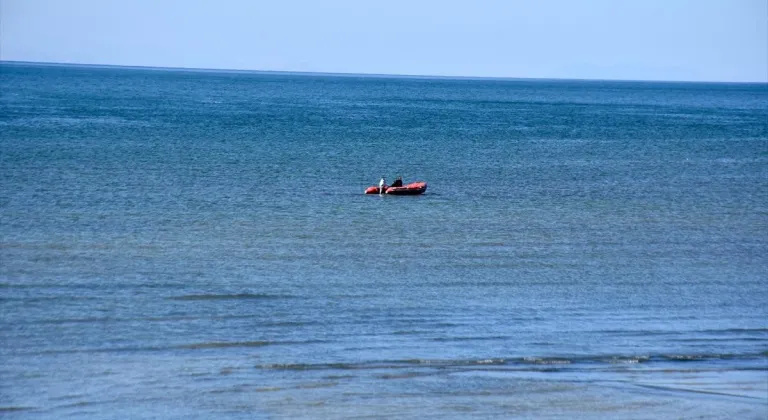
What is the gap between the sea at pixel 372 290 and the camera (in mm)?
16828

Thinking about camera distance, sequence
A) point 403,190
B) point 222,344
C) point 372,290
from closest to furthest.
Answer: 1. point 222,344
2. point 372,290
3. point 403,190

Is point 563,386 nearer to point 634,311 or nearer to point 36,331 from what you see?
point 634,311

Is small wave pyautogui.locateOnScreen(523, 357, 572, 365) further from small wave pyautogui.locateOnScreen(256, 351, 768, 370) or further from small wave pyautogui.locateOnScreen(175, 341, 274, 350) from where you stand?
small wave pyautogui.locateOnScreen(175, 341, 274, 350)

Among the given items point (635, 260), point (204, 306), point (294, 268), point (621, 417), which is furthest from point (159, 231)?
point (621, 417)

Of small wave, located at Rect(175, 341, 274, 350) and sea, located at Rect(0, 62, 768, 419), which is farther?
small wave, located at Rect(175, 341, 274, 350)

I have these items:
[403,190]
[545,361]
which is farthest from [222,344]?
[403,190]

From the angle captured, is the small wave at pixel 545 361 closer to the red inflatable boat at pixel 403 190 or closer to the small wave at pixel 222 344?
the small wave at pixel 222 344

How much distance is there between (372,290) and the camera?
24344mm

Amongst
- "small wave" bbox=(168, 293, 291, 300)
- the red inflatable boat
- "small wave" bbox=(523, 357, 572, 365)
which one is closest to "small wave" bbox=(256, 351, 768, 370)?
"small wave" bbox=(523, 357, 572, 365)

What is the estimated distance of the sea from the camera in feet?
55.2

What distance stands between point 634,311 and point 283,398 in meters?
9.42

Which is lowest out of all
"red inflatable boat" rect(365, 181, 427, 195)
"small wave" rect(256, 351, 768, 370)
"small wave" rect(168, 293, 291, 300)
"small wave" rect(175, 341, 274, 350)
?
"red inflatable boat" rect(365, 181, 427, 195)

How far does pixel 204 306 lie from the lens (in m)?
22.3

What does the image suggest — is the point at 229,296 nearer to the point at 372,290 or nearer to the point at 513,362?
the point at 372,290
